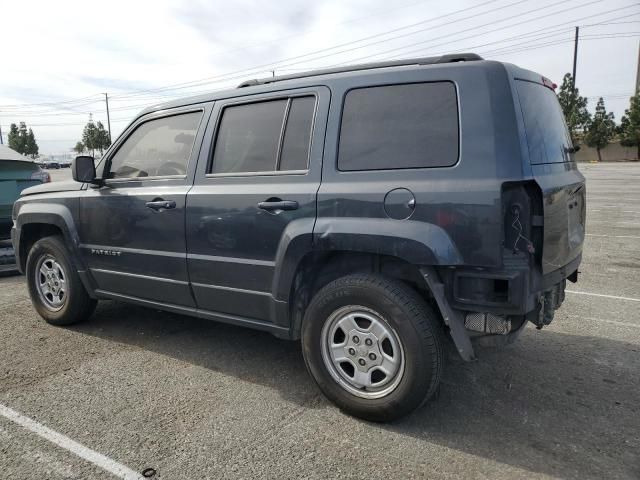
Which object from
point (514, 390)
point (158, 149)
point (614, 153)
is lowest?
point (514, 390)

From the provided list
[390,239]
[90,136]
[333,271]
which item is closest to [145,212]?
[333,271]

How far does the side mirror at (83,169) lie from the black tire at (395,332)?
2.36 metres

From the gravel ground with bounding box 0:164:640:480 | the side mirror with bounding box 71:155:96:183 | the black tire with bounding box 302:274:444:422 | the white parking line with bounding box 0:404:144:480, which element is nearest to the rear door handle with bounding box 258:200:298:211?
the black tire with bounding box 302:274:444:422

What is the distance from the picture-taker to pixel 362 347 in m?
2.98

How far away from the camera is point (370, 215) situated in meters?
2.90

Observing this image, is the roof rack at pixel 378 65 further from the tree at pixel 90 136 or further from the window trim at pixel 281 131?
the tree at pixel 90 136

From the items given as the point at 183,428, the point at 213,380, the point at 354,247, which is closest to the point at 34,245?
the point at 213,380

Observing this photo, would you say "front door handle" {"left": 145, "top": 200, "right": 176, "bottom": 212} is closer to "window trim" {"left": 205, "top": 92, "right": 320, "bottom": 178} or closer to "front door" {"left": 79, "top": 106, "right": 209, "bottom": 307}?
"front door" {"left": 79, "top": 106, "right": 209, "bottom": 307}

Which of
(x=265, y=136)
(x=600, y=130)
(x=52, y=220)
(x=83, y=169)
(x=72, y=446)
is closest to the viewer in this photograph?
(x=72, y=446)

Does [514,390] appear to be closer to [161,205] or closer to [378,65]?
[378,65]

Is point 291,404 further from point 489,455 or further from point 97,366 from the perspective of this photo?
point 97,366

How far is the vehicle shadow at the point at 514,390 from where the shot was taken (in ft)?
8.73

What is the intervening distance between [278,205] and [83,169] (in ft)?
6.49

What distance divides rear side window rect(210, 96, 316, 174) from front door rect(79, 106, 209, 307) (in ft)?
0.88
